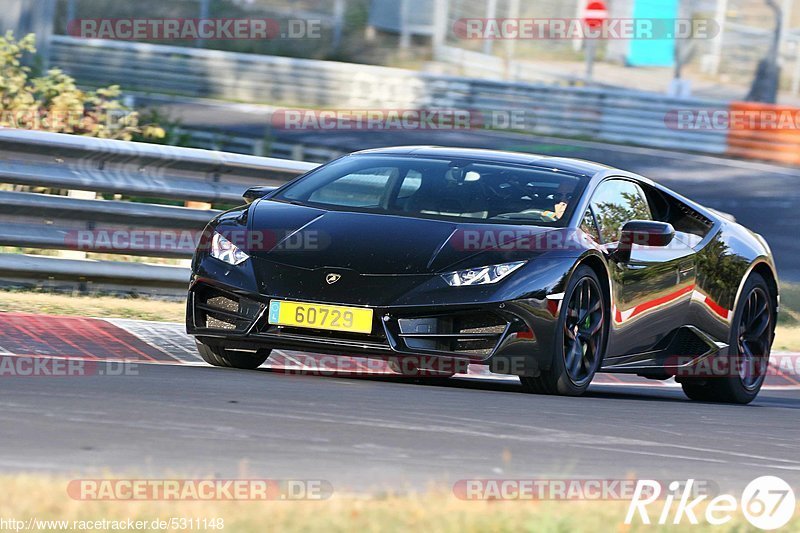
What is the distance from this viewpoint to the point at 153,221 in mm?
9820

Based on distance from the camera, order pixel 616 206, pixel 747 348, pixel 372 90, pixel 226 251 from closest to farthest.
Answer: pixel 226 251
pixel 616 206
pixel 747 348
pixel 372 90

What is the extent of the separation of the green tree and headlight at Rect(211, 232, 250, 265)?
464 centimetres

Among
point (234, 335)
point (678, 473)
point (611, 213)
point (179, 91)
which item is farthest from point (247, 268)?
point (179, 91)

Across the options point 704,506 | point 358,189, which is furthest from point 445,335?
point 704,506

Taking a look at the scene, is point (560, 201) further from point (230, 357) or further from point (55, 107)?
point (55, 107)

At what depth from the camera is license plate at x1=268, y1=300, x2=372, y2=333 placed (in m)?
7.06

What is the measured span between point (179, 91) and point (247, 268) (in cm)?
2412

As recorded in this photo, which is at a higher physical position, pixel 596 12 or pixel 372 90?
pixel 596 12

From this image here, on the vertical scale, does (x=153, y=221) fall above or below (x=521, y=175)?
below

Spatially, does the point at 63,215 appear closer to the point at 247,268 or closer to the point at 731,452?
the point at 247,268

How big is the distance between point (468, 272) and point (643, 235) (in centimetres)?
150

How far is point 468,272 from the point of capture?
280 inches

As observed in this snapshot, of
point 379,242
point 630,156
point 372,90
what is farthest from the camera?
point 372,90
